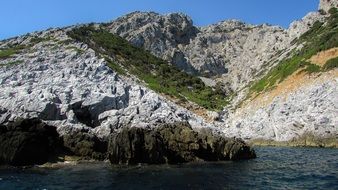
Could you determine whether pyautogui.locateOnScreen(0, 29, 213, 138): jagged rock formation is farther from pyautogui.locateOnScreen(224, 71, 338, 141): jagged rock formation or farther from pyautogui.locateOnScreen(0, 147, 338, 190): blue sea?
pyautogui.locateOnScreen(224, 71, 338, 141): jagged rock formation

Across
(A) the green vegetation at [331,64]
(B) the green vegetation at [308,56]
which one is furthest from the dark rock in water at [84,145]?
(B) the green vegetation at [308,56]

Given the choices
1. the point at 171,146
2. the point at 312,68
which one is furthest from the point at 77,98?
the point at 312,68

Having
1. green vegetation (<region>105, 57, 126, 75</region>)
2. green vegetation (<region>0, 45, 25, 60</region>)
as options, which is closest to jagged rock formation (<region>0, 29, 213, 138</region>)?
green vegetation (<region>0, 45, 25, 60</region>)

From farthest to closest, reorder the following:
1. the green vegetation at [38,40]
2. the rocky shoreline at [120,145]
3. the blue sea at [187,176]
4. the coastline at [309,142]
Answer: the green vegetation at [38,40] → the coastline at [309,142] → the rocky shoreline at [120,145] → the blue sea at [187,176]

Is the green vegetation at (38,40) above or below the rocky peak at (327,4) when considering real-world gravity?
below

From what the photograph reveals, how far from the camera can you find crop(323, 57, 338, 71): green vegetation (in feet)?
309

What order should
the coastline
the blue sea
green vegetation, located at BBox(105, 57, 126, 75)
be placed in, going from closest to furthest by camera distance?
the blue sea
the coastline
green vegetation, located at BBox(105, 57, 126, 75)

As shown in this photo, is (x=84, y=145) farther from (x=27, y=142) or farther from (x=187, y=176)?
(x=187, y=176)

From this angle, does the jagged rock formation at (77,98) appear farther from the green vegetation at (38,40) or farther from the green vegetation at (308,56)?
the green vegetation at (308,56)

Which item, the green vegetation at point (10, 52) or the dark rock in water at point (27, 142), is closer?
the dark rock in water at point (27, 142)

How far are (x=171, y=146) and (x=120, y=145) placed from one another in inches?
252

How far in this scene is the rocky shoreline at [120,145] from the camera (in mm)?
53781

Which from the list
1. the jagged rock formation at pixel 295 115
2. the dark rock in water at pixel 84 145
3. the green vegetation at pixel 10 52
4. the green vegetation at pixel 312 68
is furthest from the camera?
the green vegetation at pixel 312 68

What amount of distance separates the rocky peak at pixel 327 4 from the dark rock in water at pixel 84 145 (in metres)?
123
